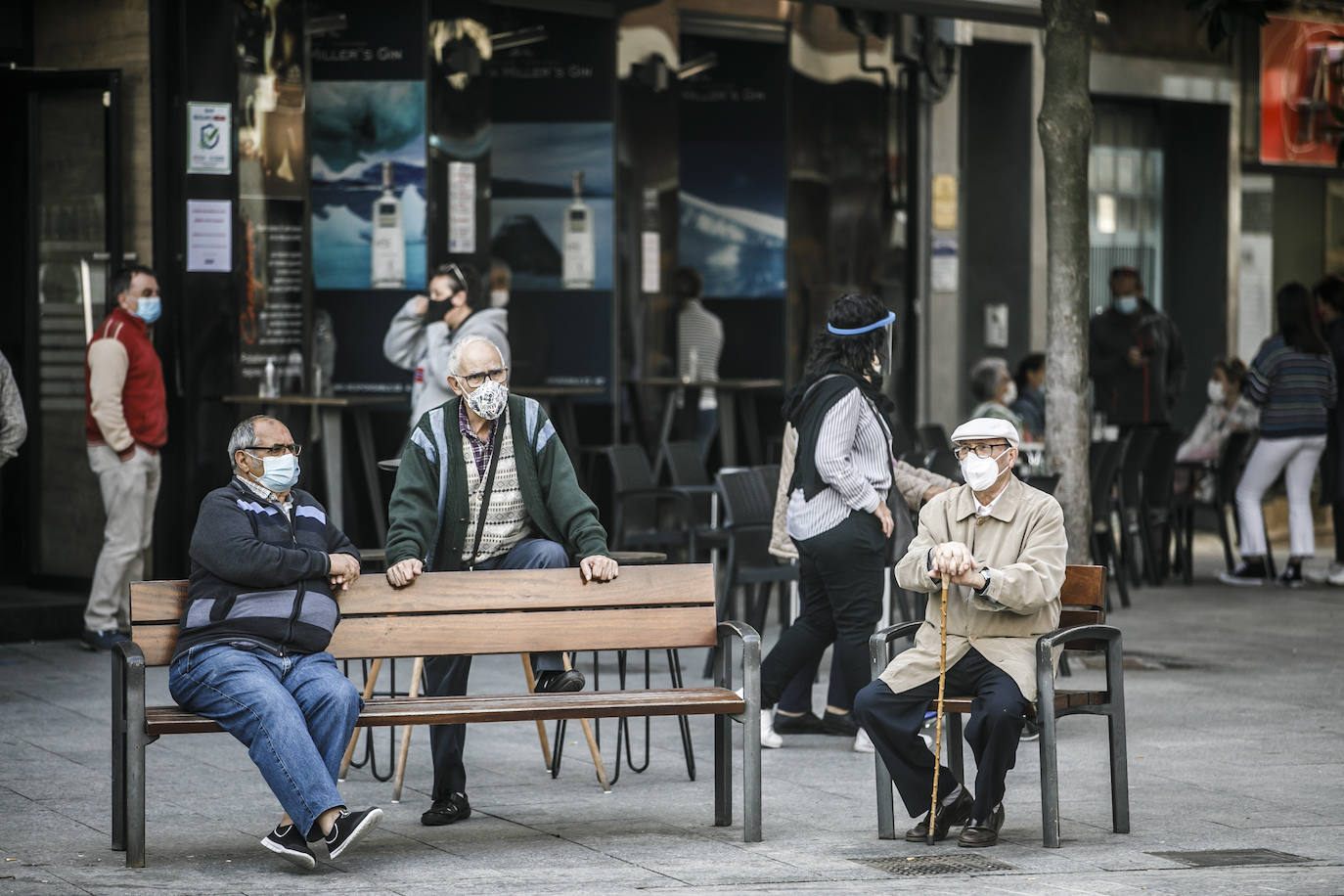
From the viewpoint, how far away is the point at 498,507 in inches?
276

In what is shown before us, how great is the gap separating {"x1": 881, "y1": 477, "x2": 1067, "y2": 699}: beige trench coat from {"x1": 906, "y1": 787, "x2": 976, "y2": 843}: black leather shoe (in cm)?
39

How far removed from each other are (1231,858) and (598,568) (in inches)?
83.9

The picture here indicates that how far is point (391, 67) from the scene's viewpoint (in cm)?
1298

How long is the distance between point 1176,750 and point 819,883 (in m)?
2.77

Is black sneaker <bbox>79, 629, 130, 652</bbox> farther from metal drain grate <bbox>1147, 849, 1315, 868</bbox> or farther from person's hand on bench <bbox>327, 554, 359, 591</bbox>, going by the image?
metal drain grate <bbox>1147, 849, 1315, 868</bbox>

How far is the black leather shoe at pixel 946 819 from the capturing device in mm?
6461

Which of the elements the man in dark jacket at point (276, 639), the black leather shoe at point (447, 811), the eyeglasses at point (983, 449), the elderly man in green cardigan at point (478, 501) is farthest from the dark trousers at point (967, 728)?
Result: the man in dark jacket at point (276, 639)

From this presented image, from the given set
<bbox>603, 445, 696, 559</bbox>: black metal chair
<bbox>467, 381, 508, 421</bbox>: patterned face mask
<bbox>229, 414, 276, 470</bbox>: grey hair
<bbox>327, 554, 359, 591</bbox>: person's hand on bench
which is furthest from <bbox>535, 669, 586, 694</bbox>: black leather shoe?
<bbox>603, 445, 696, 559</bbox>: black metal chair

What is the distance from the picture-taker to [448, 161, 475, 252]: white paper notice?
1355 centimetres

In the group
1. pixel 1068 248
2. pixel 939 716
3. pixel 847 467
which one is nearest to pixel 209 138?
pixel 1068 248

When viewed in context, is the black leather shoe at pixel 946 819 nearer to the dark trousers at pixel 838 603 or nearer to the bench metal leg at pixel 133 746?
the dark trousers at pixel 838 603

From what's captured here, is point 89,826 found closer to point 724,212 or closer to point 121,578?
point 121,578

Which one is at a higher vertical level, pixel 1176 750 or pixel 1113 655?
pixel 1113 655

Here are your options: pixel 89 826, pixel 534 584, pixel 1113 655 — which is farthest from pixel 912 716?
pixel 89 826
